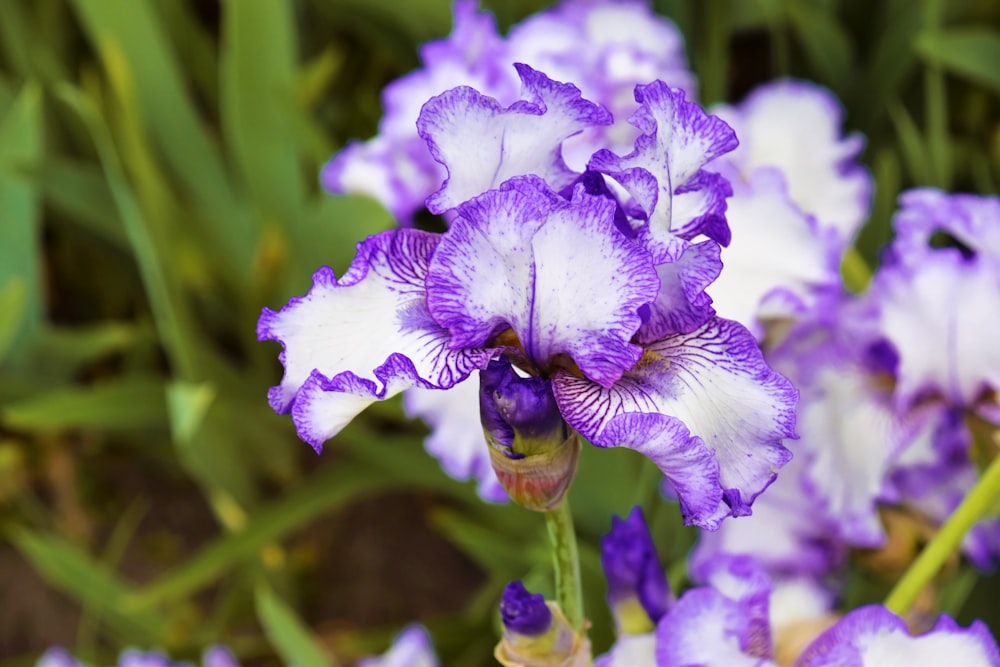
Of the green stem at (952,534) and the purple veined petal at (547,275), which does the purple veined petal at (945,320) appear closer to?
the green stem at (952,534)

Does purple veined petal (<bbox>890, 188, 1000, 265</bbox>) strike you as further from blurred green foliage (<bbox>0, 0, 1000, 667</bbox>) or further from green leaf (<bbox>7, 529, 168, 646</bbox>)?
green leaf (<bbox>7, 529, 168, 646</bbox>)

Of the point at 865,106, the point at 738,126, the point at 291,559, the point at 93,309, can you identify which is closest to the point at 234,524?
the point at 291,559

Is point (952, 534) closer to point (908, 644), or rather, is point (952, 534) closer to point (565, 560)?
point (908, 644)

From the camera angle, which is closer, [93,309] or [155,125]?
[155,125]

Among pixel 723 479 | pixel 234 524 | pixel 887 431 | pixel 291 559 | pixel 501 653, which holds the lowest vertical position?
pixel 291 559

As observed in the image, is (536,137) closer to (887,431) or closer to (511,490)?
(511,490)
